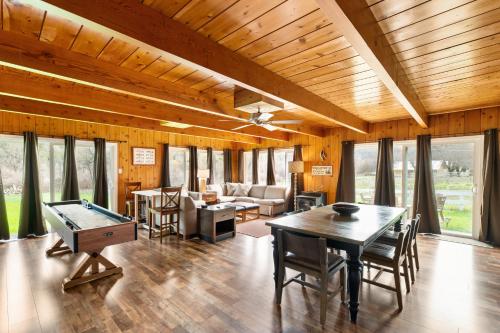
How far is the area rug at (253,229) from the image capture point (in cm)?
518

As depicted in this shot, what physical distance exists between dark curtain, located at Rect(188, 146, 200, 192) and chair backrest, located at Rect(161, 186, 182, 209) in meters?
2.65

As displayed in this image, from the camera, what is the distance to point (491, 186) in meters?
4.45

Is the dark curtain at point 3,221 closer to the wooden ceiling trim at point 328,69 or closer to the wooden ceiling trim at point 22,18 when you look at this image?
the wooden ceiling trim at point 22,18

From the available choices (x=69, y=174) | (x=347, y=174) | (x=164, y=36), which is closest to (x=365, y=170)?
(x=347, y=174)

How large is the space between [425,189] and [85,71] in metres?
6.10

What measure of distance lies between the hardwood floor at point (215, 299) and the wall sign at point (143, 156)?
128 inches

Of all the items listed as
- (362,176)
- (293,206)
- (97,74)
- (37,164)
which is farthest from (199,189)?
(97,74)

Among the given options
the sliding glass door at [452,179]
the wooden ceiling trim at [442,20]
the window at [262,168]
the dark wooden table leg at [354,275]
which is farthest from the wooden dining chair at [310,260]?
the window at [262,168]

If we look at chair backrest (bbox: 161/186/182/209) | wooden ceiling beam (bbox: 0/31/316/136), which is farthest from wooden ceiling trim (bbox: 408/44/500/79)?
chair backrest (bbox: 161/186/182/209)

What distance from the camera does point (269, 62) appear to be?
2.54 meters

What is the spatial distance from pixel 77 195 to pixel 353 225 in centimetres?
576

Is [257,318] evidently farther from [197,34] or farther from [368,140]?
[368,140]

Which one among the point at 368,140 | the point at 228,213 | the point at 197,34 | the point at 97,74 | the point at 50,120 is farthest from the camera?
the point at 368,140

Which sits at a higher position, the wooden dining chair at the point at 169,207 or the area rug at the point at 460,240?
the wooden dining chair at the point at 169,207
